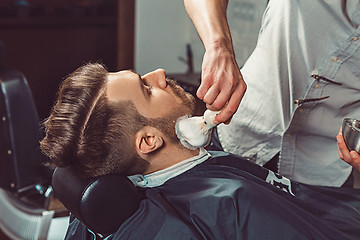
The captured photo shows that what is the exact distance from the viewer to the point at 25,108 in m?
2.47

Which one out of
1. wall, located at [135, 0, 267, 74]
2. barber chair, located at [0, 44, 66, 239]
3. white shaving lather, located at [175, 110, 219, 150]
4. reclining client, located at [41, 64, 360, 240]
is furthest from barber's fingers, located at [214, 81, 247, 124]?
wall, located at [135, 0, 267, 74]

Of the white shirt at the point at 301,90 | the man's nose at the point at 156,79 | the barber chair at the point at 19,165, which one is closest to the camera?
the man's nose at the point at 156,79

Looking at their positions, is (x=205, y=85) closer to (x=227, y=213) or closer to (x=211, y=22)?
(x=211, y=22)

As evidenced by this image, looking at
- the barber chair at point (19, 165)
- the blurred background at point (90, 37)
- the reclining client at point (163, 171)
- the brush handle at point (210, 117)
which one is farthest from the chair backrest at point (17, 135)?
the blurred background at point (90, 37)

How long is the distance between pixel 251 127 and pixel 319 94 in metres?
0.32

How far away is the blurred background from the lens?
4680 millimetres

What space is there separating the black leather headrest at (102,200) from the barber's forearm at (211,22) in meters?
0.49

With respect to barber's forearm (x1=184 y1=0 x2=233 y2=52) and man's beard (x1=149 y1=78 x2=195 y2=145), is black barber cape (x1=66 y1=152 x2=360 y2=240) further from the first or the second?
barber's forearm (x1=184 y1=0 x2=233 y2=52)

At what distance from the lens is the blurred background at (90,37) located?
15.4 feet

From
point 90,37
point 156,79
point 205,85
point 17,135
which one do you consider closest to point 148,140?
point 156,79

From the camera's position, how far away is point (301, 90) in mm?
1871

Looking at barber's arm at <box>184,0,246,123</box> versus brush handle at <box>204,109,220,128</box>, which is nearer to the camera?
barber's arm at <box>184,0,246,123</box>

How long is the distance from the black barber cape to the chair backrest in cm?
94

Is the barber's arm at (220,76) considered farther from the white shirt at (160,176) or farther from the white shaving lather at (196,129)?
the white shirt at (160,176)
